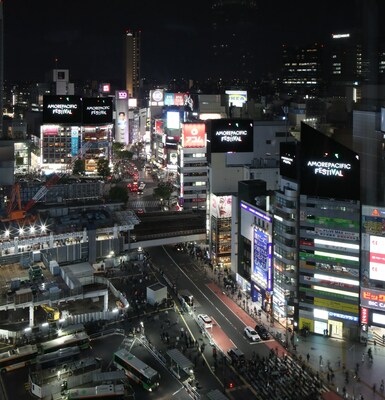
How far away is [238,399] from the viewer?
412 inches

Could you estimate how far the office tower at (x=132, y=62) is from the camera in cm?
7906

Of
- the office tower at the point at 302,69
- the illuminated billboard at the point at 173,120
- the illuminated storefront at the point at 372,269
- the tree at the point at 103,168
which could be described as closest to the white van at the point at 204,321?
the illuminated storefront at the point at 372,269

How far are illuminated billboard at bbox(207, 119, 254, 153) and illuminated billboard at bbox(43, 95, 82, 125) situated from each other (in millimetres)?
17619

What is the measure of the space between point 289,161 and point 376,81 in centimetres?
484

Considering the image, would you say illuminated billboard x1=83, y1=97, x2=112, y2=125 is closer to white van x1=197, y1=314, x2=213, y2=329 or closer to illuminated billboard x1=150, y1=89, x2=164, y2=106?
illuminated billboard x1=150, y1=89, x2=164, y2=106

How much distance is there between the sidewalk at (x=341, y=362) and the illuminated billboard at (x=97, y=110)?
25841mm

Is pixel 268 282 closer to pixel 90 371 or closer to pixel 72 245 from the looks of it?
pixel 90 371

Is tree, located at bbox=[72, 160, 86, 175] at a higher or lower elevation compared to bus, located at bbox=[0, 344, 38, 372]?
higher

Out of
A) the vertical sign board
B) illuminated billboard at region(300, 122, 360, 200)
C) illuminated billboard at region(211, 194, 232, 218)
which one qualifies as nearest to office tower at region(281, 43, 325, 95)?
the vertical sign board

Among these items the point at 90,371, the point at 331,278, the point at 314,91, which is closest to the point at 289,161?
the point at 331,278

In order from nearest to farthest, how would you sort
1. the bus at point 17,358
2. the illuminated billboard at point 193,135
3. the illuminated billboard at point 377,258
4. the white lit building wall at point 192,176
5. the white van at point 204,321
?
the bus at point 17,358, the illuminated billboard at point 377,258, the white van at point 204,321, the illuminated billboard at point 193,135, the white lit building wall at point 192,176

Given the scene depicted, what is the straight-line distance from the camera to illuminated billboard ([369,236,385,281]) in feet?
41.6

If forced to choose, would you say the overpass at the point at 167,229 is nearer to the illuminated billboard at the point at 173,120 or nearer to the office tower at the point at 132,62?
the illuminated billboard at the point at 173,120

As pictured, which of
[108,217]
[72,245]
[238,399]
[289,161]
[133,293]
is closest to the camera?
[238,399]
